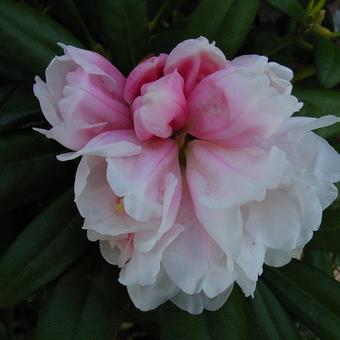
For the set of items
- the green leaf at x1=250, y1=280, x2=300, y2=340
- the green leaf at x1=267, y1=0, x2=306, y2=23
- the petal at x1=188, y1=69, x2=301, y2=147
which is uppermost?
the petal at x1=188, y1=69, x2=301, y2=147

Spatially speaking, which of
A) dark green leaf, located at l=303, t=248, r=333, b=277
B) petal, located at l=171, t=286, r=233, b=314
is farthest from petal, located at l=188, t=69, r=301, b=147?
dark green leaf, located at l=303, t=248, r=333, b=277

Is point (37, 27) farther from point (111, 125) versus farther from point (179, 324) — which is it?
point (179, 324)

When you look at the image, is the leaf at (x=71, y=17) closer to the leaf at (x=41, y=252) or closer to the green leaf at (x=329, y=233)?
the leaf at (x=41, y=252)

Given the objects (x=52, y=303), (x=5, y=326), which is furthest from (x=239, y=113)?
(x=5, y=326)

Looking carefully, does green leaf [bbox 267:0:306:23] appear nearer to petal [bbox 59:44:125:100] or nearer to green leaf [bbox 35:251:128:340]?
petal [bbox 59:44:125:100]

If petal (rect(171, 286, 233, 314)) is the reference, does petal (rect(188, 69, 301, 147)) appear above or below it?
above

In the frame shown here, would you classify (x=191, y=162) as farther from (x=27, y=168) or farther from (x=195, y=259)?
Result: (x=27, y=168)

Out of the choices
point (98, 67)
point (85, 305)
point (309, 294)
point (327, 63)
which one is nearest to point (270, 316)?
point (309, 294)

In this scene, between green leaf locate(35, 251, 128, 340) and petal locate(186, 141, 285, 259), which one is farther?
green leaf locate(35, 251, 128, 340)
